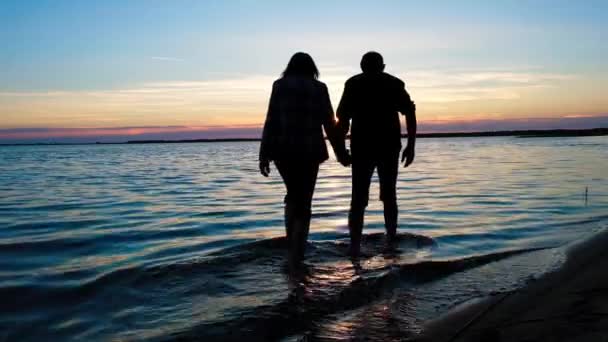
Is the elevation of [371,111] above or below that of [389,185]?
above

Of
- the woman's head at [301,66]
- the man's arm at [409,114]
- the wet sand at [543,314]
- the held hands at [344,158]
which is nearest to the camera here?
the wet sand at [543,314]

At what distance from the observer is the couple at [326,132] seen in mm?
4738

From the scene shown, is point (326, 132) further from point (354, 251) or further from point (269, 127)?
point (354, 251)

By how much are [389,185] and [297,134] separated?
1.46m

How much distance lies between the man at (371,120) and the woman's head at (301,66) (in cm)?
72

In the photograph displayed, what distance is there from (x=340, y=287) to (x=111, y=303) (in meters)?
1.92

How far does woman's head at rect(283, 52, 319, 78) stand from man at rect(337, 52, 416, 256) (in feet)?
2.37

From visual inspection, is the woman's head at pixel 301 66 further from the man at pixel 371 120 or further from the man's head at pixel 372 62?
the man's head at pixel 372 62

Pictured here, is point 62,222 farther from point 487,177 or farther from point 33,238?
point 487,177

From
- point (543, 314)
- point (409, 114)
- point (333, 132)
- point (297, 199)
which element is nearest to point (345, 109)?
point (333, 132)

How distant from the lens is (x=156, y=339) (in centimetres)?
335

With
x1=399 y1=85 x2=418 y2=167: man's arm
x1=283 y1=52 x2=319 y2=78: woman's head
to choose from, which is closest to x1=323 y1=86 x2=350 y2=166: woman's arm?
x1=283 y1=52 x2=319 y2=78: woman's head

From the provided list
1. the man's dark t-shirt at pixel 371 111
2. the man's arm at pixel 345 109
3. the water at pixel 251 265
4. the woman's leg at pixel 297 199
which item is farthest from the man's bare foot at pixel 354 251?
the man's arm at pixel 345 109

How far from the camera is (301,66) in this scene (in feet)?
15.9
